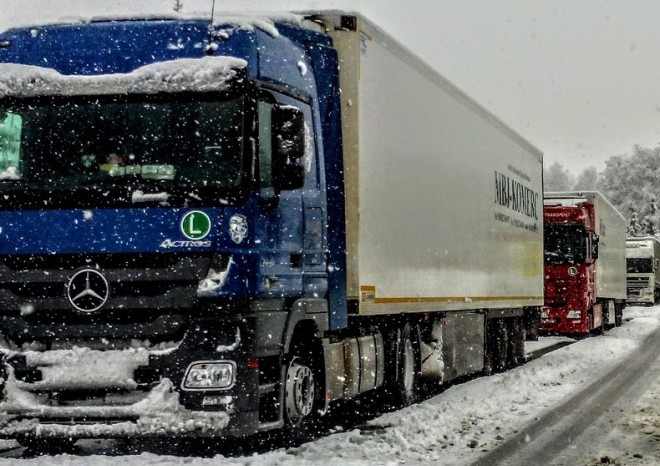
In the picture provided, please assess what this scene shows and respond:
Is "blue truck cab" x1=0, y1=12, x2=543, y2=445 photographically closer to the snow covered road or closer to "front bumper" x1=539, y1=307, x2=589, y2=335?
the snow covered road

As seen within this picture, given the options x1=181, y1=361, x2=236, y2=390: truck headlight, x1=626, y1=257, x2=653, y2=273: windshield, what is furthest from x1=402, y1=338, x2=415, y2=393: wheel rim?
x1=626, y1=257, x2=653, y2=273: windshield

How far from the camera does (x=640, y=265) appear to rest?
196 ft

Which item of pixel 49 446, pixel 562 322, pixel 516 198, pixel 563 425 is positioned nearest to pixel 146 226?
pixel 49 446

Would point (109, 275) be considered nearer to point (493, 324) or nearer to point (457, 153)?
point (457, 153)

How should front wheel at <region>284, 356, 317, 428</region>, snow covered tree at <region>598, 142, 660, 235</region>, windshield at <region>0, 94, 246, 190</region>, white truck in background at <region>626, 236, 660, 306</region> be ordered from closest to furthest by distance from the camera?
windshield at <region>0, 94, 246, 190</region>
front wheel at <region>284, 356, 317, 428</region>
white truck in background at <region>626, 236, 660, 306</region>
snow covered tree at <region>598, 142, 660, 235</region>

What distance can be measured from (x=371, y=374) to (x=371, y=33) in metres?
3.56

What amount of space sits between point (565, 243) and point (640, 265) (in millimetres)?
32059

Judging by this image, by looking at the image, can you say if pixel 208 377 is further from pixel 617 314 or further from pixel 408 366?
pixel 617 314

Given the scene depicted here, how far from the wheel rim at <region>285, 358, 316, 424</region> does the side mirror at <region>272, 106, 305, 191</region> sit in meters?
1.64

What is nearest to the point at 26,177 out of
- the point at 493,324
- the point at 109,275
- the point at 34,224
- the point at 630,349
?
the point at 34,224

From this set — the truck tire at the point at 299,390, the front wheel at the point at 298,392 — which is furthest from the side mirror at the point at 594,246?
the front wheel at the point at 298,392

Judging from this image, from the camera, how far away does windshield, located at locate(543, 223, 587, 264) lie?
96.5 ft

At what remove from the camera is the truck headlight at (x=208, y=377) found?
8.56 metres

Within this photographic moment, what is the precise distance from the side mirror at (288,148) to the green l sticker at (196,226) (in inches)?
27.8
